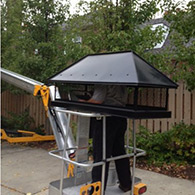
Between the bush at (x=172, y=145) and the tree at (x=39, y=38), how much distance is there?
3249mm

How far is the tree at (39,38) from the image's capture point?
685 cm

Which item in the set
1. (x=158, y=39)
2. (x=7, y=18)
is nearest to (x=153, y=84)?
(x=158, y=39)

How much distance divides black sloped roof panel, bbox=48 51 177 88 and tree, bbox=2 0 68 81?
13.7 feet

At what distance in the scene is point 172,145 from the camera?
17.7 feet

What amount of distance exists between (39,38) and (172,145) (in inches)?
188

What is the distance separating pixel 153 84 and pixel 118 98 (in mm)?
510

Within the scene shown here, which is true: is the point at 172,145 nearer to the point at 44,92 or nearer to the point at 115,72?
the point at 44,92

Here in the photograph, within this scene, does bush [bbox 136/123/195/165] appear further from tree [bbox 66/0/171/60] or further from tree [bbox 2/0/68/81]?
tree [bbox 2/0/68/81]

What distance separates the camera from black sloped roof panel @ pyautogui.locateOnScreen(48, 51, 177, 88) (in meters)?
2.15

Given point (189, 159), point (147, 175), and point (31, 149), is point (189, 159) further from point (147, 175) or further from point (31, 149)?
point (31, 149)

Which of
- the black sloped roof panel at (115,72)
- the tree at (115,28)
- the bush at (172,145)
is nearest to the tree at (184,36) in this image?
the tree at (115,28)

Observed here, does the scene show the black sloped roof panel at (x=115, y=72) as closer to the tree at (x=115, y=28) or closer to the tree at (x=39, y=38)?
the tree at (x=115, y=28)

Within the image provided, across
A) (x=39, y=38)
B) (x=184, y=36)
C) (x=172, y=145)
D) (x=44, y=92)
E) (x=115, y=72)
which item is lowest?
(x=172, y=145)

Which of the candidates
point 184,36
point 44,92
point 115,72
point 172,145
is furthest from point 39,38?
point 115,72
